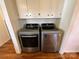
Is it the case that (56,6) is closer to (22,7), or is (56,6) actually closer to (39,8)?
(39,8)

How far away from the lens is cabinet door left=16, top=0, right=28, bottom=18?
2233 millimetres

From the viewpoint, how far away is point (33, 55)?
8.18ft

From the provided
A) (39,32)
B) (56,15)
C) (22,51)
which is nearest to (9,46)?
(22,51)

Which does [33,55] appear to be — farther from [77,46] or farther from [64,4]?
[64,4]

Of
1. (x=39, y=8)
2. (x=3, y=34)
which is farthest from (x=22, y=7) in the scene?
(x=3, y=34)

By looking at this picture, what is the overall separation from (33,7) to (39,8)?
138 mm

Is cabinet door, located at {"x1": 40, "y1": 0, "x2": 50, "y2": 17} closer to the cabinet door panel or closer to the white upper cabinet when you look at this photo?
the white upper cabinet

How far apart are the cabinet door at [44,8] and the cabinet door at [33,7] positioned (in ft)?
0.31

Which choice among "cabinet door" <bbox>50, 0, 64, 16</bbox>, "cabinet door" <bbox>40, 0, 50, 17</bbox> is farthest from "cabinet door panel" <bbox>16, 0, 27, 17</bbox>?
"cabinet door" <bbox>50, 0, 64, 16</bbox>

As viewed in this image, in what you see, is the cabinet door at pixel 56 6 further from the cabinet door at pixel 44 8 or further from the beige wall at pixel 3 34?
the beige wall at pixel 3 34

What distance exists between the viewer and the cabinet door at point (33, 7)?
223cm

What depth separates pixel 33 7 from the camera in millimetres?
2291

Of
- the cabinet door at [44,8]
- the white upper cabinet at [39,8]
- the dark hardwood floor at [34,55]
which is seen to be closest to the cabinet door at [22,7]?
the white upper cabinet at [39,8]

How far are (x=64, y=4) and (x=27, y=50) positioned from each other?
142 centimetres
